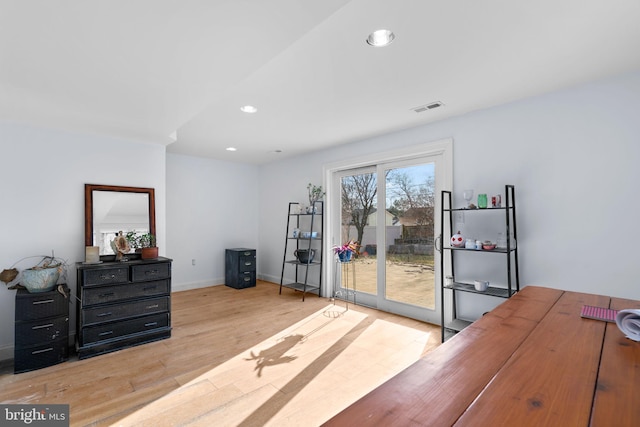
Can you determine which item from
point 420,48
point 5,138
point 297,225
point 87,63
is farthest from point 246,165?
point 420,48

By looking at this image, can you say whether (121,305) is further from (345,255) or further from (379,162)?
(379,162)

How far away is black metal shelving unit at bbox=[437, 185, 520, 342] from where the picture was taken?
278 cm

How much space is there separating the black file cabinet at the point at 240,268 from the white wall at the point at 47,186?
2416 millimetres

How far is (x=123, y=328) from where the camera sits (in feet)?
10.1

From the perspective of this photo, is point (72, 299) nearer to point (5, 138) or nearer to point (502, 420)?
point (5, 138)

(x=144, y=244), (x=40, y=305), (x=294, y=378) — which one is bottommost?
(x=294, y=378)

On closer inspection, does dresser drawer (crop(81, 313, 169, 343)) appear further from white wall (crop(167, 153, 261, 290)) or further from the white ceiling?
white wall (crop(167, 153, 261, 290))

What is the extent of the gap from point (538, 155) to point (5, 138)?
504 cm

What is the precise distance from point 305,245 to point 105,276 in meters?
3.11

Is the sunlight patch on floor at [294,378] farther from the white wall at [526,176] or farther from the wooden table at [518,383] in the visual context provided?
the white wall at [526,176]

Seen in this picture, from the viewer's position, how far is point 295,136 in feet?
13.8

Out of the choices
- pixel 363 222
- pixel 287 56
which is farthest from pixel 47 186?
pixel 363 222

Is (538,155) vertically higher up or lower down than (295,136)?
lower down

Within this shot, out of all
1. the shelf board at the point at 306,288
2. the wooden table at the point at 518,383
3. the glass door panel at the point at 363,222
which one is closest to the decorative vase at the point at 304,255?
the shelf board at the point at 306,288
